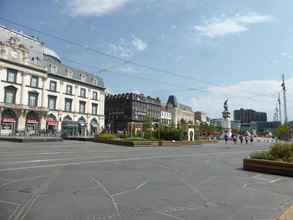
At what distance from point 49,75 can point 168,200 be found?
217 feet

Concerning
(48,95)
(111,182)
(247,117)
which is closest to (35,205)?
(111,182)

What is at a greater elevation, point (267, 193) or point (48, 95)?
point (48, 95)

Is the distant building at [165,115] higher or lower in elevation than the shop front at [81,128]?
higher

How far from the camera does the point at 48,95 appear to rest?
2630 inches

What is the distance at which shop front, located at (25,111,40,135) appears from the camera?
60.3 metres

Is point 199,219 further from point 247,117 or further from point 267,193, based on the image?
point 247,117

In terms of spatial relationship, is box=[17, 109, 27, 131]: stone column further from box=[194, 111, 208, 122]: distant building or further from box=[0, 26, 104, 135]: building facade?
box=[194, 111, 208, 122]: distant building

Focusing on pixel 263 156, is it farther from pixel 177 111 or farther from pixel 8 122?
pixel 177 111

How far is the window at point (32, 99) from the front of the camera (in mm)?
62153

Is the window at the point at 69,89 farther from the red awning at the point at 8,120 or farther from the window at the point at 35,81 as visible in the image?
the red awning at the point at 8,120

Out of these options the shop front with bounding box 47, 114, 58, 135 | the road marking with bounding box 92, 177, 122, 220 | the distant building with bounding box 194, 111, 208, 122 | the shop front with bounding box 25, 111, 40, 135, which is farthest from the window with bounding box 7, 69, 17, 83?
the distant building with bounding box 194, 111, 208, 122

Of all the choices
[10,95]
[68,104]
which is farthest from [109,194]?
[68,104]

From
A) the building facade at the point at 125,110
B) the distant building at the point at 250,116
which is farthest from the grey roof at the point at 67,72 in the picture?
the distant building at the point at 250,116

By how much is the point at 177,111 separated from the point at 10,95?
A: 308 ft
